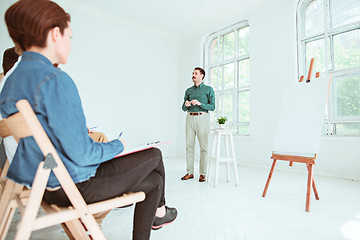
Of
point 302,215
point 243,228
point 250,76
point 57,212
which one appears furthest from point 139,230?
point 250,76

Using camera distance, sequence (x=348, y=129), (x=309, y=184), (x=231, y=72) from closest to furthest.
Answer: (x=309, y=184)
(x=348, y=129)
(x=231, y=72)

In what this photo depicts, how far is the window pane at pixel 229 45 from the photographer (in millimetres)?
5113

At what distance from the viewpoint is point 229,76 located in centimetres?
516

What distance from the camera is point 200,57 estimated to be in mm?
5617

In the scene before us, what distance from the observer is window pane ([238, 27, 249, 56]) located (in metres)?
4.82

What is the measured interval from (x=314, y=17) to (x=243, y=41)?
137cm

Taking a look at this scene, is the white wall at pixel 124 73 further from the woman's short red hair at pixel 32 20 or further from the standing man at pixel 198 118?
the woman's short red hair at pixel 32 20

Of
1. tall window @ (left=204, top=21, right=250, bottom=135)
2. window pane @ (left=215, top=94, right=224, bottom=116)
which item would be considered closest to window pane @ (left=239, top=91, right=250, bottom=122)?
tall window @ (left=204, top=21, right=250, bottom=135)

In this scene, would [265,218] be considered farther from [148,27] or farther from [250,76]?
[148,27]

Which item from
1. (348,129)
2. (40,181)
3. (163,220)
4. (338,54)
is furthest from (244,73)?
(40,181)

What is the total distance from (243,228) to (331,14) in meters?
3.73

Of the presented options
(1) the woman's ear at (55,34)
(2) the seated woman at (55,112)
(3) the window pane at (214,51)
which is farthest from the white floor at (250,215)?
(3) the window pane at (214,51)

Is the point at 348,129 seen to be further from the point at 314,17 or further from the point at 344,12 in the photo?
the point at 314,17

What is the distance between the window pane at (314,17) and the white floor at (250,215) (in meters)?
2.51
